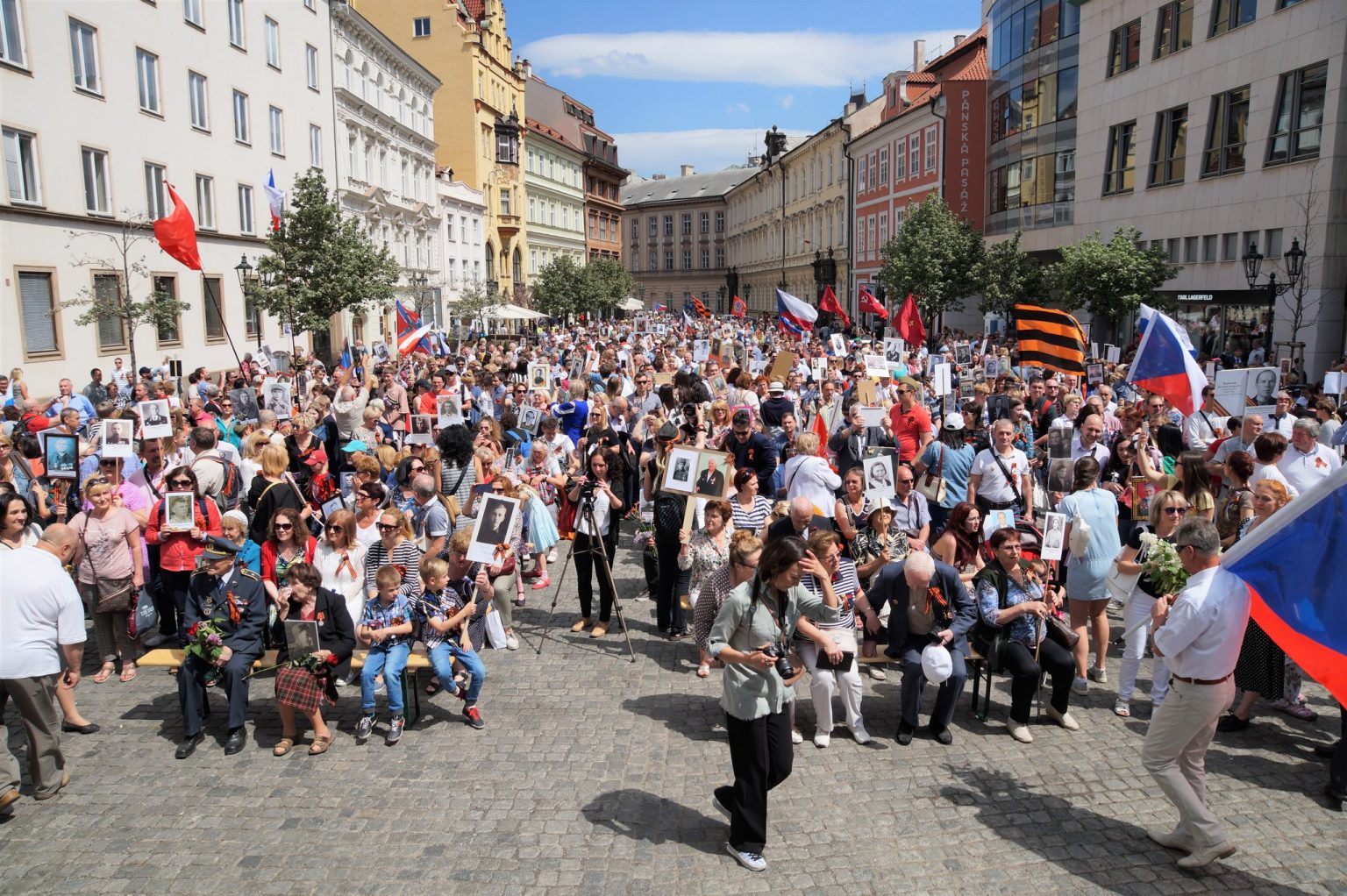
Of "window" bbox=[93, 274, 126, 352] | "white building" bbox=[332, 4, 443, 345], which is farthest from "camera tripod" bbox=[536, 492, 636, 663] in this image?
"white building" bbox=[332, 4, 443, 345]

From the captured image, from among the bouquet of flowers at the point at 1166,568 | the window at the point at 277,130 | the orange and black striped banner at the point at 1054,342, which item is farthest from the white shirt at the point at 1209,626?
the window at the point at 277,130

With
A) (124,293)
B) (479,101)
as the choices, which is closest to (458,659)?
(124,293)

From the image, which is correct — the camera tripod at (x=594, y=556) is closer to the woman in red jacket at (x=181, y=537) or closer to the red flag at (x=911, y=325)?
the woman in red jacket at (x=181, y=537)

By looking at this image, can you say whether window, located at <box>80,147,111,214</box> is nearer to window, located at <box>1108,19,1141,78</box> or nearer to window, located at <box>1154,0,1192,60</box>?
window, located at <box>1154,0,1192,60</box>

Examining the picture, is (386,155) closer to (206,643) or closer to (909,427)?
(909,427)

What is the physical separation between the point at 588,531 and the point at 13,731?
4950 mm

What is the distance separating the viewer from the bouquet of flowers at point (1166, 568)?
609 cm

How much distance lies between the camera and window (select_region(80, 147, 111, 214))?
80.9 feet

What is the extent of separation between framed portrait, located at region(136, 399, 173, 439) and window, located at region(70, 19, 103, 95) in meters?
17.1

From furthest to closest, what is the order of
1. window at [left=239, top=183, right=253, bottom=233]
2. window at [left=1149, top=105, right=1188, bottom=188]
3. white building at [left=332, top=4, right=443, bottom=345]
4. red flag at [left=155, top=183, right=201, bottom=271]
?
white building at [left=332, top=4, right=443, bottom=345] → window at [left=239, top=183, right=253, bottom=233] → window at [left=1149, top=105, right=1188, bottom=188] → red flag at [left=155, top=183, right=201, bottom=271]

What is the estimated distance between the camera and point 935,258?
35875 millimetres

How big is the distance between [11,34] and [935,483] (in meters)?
24.4

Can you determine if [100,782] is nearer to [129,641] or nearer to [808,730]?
[129,641]

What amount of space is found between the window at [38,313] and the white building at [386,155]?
14724mm
